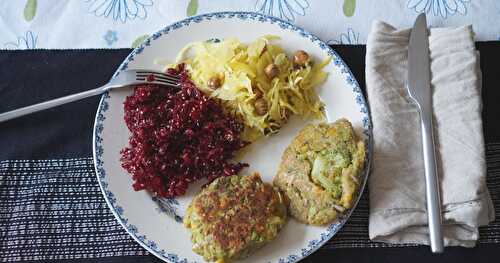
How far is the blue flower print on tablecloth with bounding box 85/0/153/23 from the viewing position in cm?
369

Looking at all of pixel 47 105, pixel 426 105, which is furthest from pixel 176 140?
pixel 426 105

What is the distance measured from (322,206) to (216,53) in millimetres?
1207

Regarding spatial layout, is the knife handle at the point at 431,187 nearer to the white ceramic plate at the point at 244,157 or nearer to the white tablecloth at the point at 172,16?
the white ceramic plate at the point at 244,157

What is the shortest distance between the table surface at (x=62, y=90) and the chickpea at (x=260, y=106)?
727 millimetres

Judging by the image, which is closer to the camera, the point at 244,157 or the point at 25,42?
the point at 244,157

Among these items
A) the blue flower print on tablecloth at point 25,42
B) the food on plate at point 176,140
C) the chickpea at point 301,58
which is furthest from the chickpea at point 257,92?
the blue flower print on tablecloth at point 25,42

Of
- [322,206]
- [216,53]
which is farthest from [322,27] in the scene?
[322,206]

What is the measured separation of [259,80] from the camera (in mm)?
3219

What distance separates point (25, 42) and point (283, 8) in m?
1.87

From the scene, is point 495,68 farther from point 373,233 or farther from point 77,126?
point 77,126

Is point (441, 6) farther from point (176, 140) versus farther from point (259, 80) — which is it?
point (176, 140)

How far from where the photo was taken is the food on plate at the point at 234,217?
273 centimetres

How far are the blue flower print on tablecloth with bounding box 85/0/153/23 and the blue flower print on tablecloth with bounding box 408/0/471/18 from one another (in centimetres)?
197

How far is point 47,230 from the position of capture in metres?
3.05
